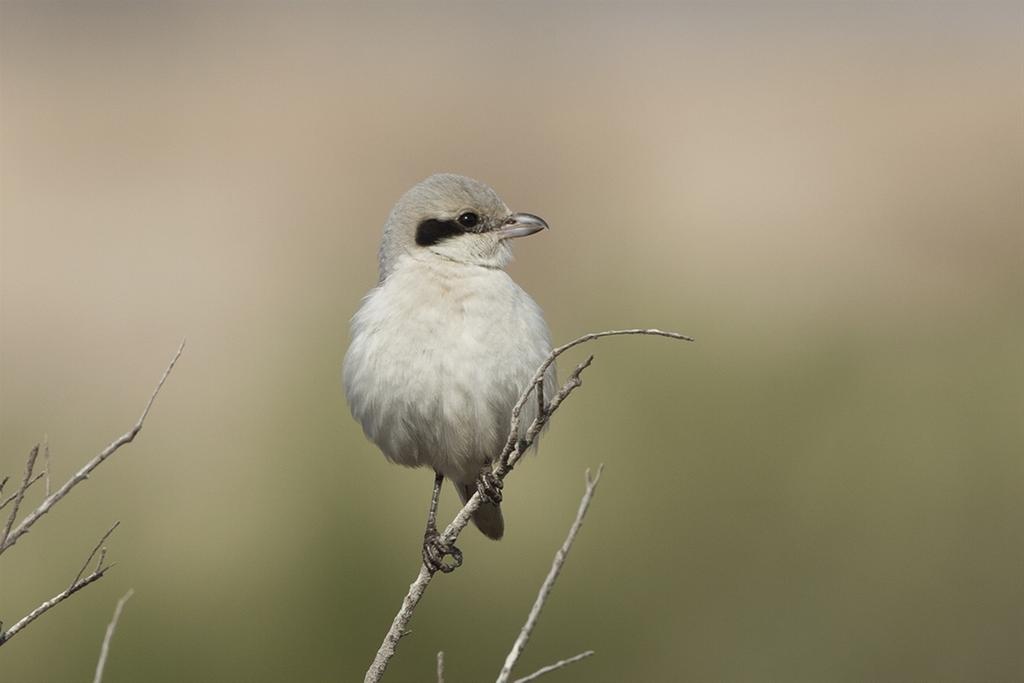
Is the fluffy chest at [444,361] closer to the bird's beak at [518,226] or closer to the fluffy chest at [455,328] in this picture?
the fluffy chest at [455,328]

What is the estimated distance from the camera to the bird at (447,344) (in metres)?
4.21

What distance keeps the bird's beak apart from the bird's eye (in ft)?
0.27

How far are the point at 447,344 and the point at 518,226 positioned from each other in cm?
70

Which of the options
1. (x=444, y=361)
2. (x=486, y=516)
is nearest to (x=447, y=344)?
(x=444, y=361)

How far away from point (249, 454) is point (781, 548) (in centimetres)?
373

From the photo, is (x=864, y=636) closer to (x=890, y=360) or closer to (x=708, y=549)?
(x=708, y=549)

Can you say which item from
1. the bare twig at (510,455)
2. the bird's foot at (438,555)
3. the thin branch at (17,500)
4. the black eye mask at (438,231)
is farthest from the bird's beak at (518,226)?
the thin branch at (17,500)

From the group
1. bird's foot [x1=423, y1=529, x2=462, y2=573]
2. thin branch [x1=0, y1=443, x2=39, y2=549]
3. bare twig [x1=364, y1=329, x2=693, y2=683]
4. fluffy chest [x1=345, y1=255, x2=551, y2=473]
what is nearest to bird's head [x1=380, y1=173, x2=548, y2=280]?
fluffy chest [x1=345, y1=255, x2=551, y2=473]

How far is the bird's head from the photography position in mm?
4703

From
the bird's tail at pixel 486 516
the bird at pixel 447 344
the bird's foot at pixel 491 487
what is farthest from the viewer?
the bird's tail at pixel 486 516

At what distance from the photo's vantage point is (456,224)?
4734mm

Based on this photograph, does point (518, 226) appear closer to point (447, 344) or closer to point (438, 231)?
point (438, 231)

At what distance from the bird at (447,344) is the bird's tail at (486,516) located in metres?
0.21

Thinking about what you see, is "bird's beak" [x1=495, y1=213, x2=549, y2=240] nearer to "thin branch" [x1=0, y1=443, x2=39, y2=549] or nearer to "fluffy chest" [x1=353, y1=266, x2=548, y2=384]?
"fluffy chest" [x1=353, y1=266, x2=548, y2=384]
